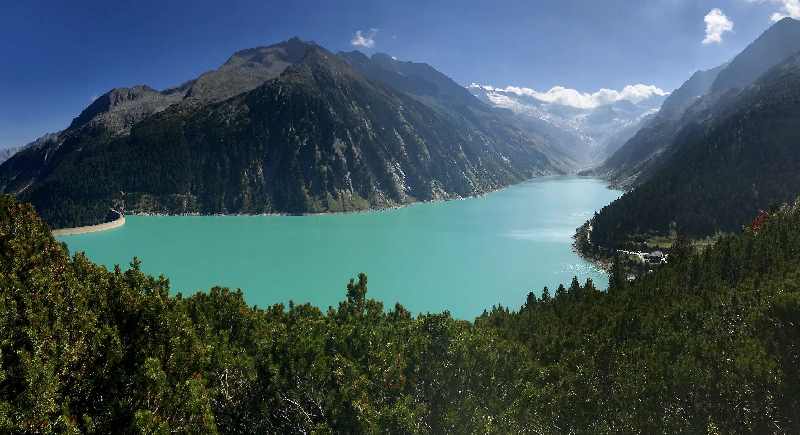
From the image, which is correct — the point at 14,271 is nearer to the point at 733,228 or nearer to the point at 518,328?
the point at 518,328

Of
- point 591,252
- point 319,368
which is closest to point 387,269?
point 591,252

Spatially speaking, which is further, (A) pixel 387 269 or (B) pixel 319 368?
(A) pixel 387 269

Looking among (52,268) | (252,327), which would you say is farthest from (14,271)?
(252,327)

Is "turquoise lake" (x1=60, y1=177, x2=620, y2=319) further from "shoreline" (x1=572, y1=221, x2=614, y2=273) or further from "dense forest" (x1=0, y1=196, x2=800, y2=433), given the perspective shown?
"dense forest" (x1=0, y1=196, x2=800, y2=433)

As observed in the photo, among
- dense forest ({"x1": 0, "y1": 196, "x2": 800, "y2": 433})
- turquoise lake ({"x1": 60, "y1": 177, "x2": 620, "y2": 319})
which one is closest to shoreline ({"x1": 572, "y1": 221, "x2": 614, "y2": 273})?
turquoise lake ({"x1": 60, "y1": 177, "x2": 620, "y2": 319})

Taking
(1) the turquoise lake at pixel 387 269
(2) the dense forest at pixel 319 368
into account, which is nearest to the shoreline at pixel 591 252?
(1) the turquoise lake at pixel 387 269

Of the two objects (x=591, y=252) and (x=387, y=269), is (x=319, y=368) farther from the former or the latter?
(x=591, y=252)

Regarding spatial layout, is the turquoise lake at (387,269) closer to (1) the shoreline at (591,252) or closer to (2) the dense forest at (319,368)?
(1) the shoreline at (591,252)

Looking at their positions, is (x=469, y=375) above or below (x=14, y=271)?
below
